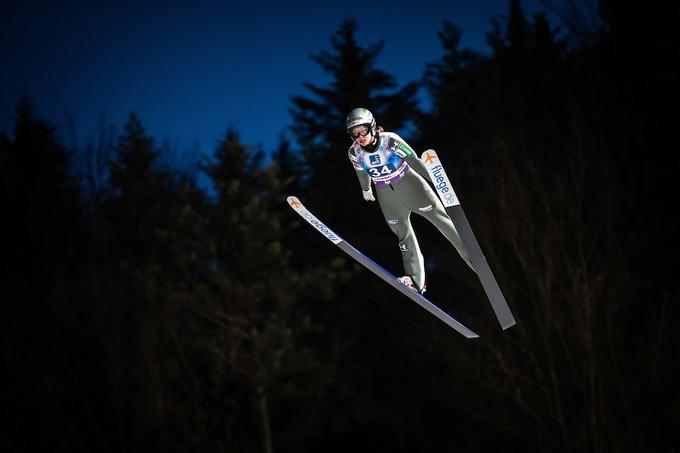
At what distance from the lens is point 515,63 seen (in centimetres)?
1594

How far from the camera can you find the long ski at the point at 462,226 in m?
4.09

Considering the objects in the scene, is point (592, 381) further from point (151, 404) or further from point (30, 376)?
point (30, 376)

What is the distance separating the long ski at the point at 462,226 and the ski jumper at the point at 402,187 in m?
0.10

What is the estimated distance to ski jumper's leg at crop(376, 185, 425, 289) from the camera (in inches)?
173

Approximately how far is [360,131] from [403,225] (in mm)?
940

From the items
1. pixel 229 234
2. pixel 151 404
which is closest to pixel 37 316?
pixel 151 404

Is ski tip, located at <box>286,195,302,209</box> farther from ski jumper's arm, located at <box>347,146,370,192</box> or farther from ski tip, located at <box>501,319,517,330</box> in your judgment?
ski tip, located at <box>501,319,517,330</box>

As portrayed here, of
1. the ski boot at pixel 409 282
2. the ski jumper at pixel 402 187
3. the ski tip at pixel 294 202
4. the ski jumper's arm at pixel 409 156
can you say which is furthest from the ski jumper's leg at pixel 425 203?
the ski tip at pixel 294 202

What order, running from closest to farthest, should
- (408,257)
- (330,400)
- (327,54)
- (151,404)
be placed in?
(408,257)
(327,54)
(151,404)
(330,400)

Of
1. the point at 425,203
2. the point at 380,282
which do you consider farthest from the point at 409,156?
the point at 380,282

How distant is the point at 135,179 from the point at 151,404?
9.18 m

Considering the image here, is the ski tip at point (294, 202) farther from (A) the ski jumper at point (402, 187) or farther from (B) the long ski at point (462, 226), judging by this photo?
(B) the long ski at point (462, 226)

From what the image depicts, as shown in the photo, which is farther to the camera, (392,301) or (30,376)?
(392,301)

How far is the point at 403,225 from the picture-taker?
448cm
